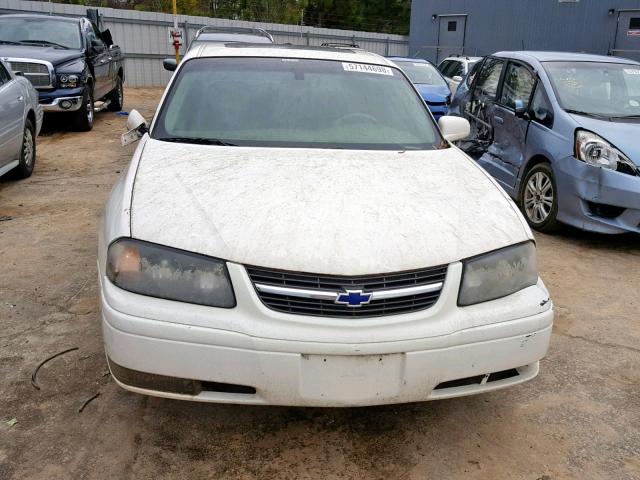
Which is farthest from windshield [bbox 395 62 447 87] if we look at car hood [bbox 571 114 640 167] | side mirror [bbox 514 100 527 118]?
car hood [bbox 571 114 640 167]

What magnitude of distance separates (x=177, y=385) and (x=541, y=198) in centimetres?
459

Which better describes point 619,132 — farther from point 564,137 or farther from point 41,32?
point 41,32

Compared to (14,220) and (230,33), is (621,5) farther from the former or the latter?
(14,220)

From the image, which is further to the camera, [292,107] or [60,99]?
[60,99]

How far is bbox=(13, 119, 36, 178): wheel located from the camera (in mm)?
6965

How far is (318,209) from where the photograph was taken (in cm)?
252

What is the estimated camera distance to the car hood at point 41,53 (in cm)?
952

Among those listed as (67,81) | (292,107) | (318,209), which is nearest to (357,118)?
(292,107)

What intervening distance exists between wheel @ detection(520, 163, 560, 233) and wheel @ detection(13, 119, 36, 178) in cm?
552

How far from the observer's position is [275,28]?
23438mm

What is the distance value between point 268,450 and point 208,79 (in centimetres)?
223

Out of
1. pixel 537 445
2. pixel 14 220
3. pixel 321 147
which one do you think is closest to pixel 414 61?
pixel 14 220

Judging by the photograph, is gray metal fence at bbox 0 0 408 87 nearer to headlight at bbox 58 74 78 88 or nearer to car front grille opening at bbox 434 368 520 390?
headlight at bbox 58 74 78 88

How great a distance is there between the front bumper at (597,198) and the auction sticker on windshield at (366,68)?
229 centimetres
